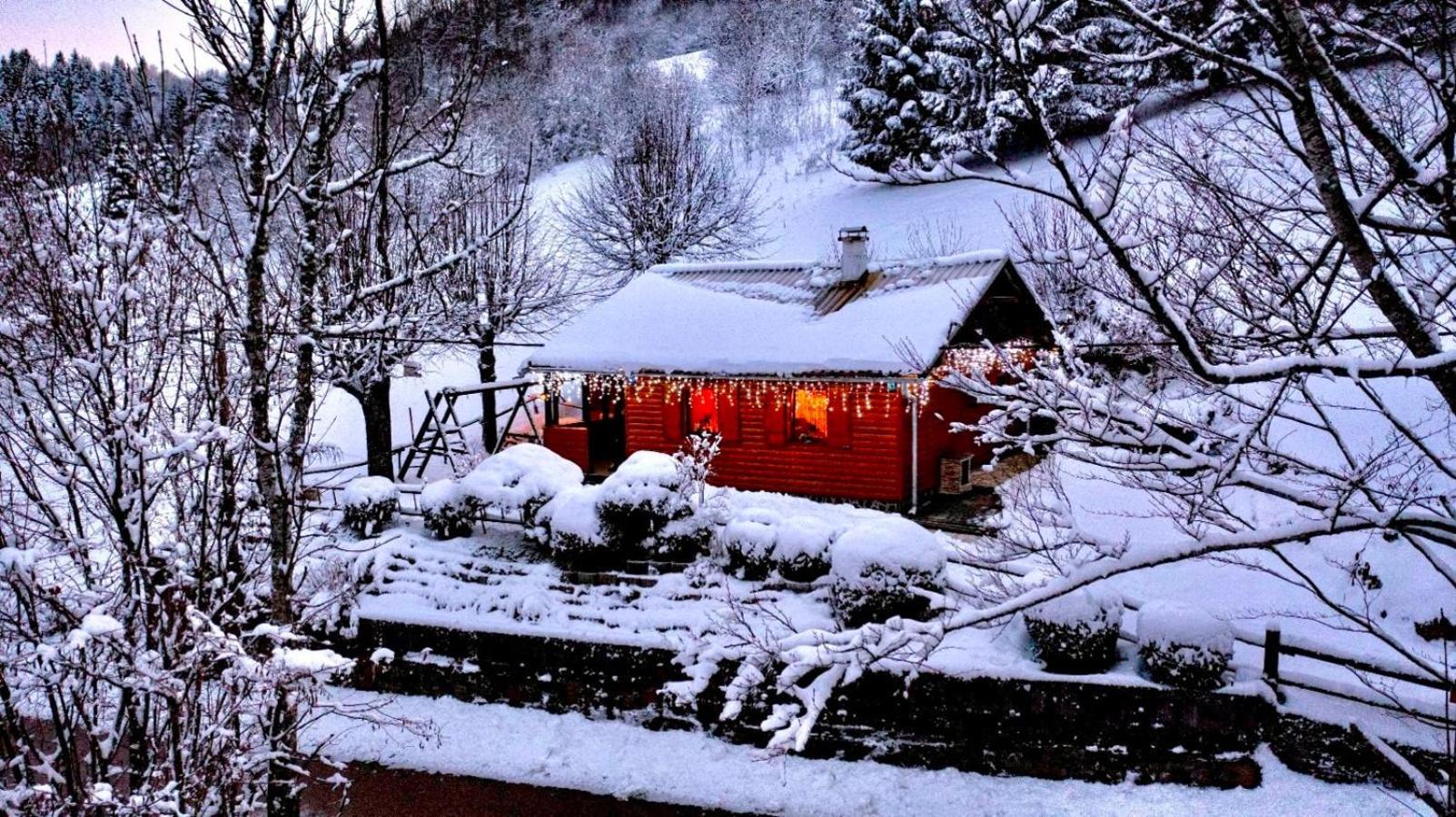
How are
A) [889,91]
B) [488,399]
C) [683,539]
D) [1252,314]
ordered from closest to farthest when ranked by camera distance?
[1252,314], [683,539], [488,399], [889,91]

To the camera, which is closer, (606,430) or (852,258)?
(852,258)

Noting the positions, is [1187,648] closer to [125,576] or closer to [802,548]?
[802,548]

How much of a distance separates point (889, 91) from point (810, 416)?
21294 millimetres

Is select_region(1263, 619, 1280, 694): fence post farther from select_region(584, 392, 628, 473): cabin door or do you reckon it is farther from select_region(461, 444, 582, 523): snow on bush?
Result: select_region(584, 392, 628, 473): cabin door

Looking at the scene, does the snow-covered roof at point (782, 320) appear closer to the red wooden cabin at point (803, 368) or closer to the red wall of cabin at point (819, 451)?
the red wooden cabin at point (803, 368)

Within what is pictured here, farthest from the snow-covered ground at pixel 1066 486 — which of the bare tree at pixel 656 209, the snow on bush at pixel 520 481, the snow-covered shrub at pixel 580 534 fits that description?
the bare tree at pixel 656 209

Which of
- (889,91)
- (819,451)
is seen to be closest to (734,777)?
(819,451)

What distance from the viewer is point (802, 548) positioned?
32.3 feet

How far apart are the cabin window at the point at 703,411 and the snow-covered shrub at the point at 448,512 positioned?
5836 mm

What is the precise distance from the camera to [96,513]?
472cm

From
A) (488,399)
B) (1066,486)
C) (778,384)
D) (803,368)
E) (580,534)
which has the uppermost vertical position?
(803,368)

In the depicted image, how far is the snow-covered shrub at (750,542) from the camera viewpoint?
10.1 metres

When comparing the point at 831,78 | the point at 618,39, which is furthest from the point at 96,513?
the point at 618,39

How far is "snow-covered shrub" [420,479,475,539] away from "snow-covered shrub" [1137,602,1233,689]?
879cm
